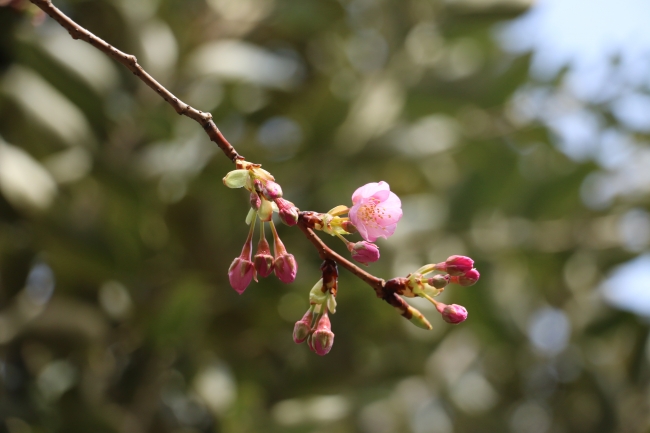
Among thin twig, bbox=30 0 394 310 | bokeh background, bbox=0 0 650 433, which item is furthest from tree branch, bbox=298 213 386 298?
bokeh background, bbox=0 0 650 433

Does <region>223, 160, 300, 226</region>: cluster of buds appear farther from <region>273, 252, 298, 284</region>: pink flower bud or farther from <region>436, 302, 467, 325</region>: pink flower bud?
<region>436, 302, 467, 325</region>: pink flower bud

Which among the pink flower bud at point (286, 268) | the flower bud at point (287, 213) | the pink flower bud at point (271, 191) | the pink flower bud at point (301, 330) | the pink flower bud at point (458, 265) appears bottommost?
the pink flower bud at point (301, 330)

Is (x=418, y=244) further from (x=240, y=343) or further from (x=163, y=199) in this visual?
(x=163, y=199)

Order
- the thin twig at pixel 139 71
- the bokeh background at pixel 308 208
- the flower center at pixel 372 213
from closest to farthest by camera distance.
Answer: the thin twig at pixel 139 71
the flower center at pixel 372 213
the bokeh background at pixel 308 208

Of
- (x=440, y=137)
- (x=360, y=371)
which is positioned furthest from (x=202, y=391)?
(x=440, y=137)

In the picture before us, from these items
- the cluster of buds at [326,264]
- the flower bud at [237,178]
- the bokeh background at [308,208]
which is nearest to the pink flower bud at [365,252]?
the cluster of buds at [326,264]

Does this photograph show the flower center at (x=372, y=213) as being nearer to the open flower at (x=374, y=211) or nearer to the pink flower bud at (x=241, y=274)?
the open flower at (x=374, y=211)

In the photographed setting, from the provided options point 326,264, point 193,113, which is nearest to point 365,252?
point 326,264

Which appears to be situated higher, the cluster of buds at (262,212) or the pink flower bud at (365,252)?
the cluster of buds at (262,212)

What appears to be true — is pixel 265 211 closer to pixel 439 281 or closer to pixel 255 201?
pixel 255 201

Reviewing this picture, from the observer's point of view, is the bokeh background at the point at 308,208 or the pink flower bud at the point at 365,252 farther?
the bokeh background at the point at 308,208
